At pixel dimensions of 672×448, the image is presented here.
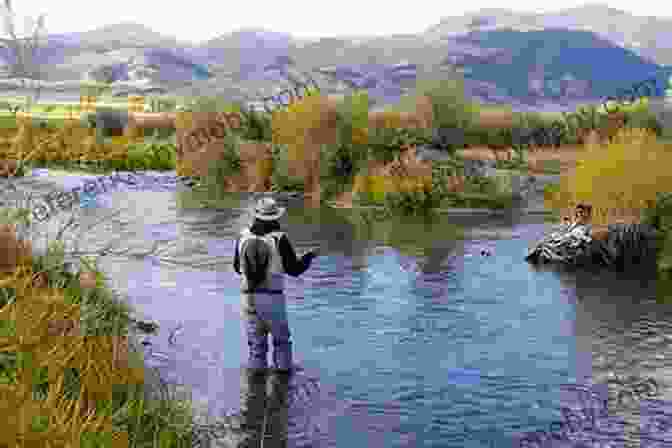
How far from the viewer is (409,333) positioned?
14.5m

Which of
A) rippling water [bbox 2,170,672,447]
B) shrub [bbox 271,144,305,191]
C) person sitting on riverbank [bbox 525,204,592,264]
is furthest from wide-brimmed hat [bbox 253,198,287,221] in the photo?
shrub [bbox 271,144,305,191]

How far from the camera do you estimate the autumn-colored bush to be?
21.7m

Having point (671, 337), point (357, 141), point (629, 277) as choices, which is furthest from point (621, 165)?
point (357, 141)

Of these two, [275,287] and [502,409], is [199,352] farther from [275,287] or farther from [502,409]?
[502,409]

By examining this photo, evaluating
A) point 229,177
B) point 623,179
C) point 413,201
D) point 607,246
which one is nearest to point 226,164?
point 229,177

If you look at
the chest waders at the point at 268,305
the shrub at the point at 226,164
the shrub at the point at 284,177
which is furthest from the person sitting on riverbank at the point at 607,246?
the shrub at the point at 226,164

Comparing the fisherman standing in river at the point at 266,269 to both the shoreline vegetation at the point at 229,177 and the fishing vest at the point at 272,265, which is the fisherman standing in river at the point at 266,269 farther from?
the shoreline vegetation at the point at 229,177

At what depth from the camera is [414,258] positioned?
2214cm

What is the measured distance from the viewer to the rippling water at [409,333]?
418 inches

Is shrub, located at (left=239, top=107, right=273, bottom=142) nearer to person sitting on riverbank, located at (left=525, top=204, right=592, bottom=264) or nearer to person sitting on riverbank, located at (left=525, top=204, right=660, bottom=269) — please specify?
person sitting on riverbank, located at (left=525, top=204, right=592, bottom=264)

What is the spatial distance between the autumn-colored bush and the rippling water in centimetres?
226

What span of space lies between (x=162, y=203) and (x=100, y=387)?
25.8 m

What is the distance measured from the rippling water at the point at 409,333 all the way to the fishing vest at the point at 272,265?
3.97 feet

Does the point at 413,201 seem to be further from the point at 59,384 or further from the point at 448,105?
the point at 59,384
